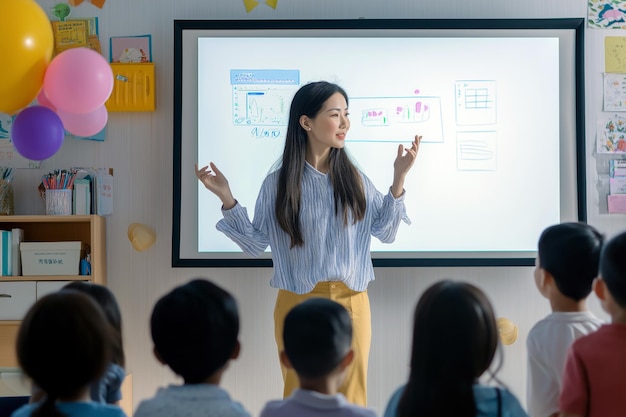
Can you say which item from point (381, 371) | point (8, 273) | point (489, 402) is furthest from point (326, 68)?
point (489, 402)

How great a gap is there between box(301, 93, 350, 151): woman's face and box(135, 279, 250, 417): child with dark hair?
4.22 feet

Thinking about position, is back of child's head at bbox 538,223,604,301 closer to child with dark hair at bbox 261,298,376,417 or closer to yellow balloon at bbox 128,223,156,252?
child with dark hair at bbox 261,298,376,417

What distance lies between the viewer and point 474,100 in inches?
133

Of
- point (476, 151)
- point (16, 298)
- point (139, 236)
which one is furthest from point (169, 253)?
point (476, 151)

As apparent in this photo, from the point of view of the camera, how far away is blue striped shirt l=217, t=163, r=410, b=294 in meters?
2.70

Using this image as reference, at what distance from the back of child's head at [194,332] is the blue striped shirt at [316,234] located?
110cm

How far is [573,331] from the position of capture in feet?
5.97

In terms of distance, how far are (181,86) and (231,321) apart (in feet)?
6.35

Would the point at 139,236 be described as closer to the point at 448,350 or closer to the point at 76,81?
the point at 76,81

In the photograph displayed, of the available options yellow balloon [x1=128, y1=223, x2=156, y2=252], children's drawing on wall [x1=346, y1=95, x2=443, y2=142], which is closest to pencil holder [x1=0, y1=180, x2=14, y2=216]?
yellow balloon [x1=128, y1=223, x2=156, y2=252]

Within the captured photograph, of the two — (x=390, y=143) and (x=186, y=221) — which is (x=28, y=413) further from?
(x=390, y=143)

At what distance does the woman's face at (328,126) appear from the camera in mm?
2805

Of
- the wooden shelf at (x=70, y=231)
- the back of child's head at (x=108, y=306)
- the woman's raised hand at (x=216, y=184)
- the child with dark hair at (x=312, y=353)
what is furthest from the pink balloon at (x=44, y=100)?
the child with dark hair at (x=312, y=353)

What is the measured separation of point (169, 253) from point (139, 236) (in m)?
0.16
